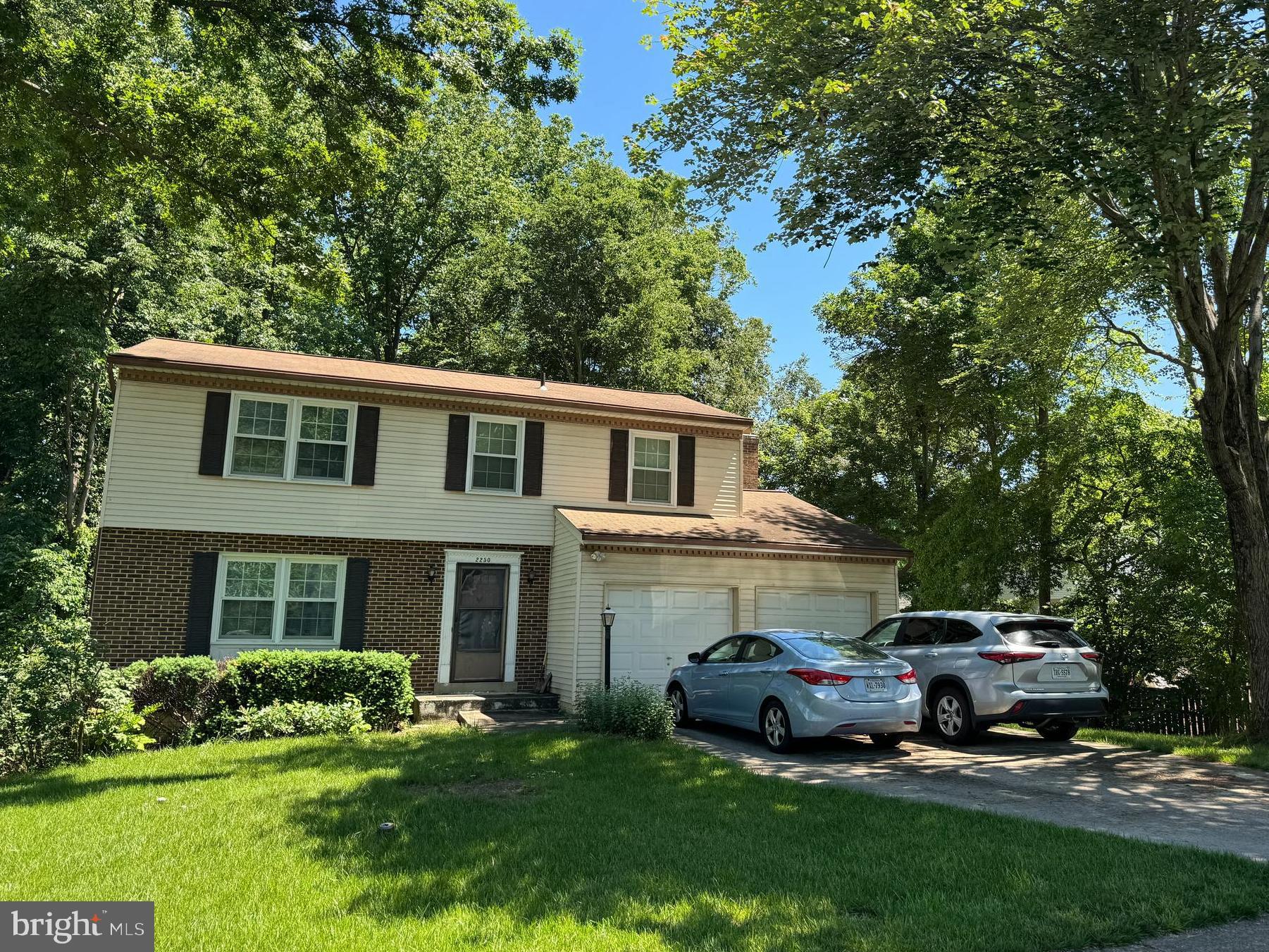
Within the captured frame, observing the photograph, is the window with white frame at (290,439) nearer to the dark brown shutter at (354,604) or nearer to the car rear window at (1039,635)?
the dark brown shutter at (354,604)

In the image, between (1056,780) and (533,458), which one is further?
(533,458)

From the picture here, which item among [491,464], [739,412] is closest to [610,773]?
[491,464]

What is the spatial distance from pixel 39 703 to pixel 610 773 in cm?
658

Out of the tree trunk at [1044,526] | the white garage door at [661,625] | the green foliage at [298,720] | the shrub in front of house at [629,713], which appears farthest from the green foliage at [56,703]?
the tree trunk at [1044,526]

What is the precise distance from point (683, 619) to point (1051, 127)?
31.5ft

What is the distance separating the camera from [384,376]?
15633mm

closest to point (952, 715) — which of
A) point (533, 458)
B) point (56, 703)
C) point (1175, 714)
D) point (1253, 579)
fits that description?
point (1253, 579)

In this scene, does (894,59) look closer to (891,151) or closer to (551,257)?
(891,151)

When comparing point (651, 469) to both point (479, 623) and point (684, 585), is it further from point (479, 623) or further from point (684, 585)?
point (479, 623)

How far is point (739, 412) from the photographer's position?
115ft

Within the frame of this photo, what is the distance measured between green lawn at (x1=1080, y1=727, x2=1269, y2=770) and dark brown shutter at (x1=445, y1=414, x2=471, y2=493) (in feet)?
36.2

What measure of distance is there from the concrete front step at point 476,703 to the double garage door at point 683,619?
139 centimetres

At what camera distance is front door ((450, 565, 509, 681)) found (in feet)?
48.3

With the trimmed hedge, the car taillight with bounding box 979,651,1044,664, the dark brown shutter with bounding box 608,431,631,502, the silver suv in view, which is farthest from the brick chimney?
the trimmed hedge
